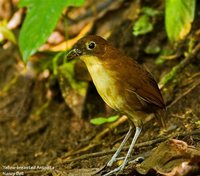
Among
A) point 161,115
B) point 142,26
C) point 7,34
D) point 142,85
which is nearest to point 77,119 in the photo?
point 142,26

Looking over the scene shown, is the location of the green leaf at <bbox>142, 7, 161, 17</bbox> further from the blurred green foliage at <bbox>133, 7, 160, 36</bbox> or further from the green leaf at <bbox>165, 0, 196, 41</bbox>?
the green leaf at <bbox>165, 0, 196, 41</bbox>

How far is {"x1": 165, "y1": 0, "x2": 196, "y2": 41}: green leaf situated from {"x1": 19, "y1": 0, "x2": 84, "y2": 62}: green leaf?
1079 mm

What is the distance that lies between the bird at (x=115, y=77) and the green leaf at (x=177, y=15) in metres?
1.60

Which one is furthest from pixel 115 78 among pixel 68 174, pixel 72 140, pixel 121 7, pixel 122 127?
pixel 121 7

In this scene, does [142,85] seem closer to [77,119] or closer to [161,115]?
[161,115]

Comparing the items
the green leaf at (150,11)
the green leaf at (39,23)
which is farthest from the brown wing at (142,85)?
the green leaf at (150,11)

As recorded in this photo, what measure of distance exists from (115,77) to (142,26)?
2447mm

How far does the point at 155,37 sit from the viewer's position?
5.80m

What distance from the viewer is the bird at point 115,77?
3494 millimetres

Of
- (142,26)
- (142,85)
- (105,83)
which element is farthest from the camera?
(142,26)

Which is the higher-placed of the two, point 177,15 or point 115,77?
point 115,77

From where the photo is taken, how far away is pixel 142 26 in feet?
19.1

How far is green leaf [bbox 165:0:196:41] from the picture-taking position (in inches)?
204

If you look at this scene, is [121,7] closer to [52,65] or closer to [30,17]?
[52,65]
